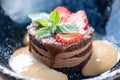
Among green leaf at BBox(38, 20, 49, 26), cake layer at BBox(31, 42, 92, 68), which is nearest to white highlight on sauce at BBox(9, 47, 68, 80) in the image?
cake layer at BBox(31, 42, 92, 68)

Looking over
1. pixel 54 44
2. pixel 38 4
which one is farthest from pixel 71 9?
pixel 54 44

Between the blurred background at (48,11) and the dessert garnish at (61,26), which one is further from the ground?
the blurred background at (48,11)

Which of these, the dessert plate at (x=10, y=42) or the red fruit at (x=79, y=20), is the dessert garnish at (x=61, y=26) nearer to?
the red fruit at (x=79, y=20)

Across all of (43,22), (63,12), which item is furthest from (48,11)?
(43,22)

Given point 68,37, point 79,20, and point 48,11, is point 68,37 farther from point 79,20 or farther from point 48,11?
point 48,11

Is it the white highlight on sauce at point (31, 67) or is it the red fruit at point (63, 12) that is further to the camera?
the red fruit at point (63, 12)

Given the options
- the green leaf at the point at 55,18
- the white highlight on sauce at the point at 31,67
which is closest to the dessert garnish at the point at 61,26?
the green leaf at the point at 55,18

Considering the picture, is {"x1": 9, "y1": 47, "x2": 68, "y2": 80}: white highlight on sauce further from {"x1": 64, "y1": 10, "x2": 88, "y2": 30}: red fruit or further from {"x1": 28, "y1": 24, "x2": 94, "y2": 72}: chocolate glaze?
{"x1": 64, "y1": 10, "x2": 88, "y2": 30}: red fruit
